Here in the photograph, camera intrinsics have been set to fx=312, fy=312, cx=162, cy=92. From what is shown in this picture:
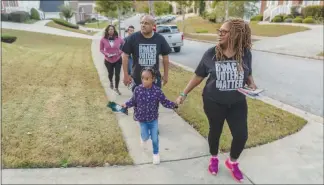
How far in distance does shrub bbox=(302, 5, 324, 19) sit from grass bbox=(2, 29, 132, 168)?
2960cm

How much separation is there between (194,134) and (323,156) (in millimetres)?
1793

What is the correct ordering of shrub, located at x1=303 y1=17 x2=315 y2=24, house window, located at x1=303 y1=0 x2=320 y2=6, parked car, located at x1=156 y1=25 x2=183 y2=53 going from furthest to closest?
house window, located at x1=303 y1=0 x2=320 y2=6
shrub, located at x1=303 y1=17 x2=315 y2=24
parked car, located at x1=156 y1=25 x2=183 y2=53

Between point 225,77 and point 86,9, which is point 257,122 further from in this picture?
point 86,9

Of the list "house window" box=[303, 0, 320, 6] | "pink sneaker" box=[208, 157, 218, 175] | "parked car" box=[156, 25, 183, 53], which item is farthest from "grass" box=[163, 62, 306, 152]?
"house window" box=[303, 0, 320, 6]

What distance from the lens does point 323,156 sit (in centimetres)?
425

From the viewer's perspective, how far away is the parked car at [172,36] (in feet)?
54.7

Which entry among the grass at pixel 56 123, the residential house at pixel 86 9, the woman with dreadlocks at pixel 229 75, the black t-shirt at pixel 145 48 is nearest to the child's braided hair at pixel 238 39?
the woman with dreadlocks at pixel 229 75

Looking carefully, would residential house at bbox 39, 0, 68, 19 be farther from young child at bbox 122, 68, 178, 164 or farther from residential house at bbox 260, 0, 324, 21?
young child at bbox 122, 68, 178, 164

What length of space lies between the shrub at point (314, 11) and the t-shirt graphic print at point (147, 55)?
31.5 meters

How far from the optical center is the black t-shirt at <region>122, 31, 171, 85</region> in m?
4.30

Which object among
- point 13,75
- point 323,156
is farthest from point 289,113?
point 13,75

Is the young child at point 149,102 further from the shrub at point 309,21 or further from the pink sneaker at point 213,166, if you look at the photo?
the shrub at point 309,21

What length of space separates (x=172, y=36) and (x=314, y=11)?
71.9ft

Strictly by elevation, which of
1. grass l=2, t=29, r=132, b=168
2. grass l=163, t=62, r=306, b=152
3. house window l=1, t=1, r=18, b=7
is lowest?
grass l=163, t=62, r=306, b=152
